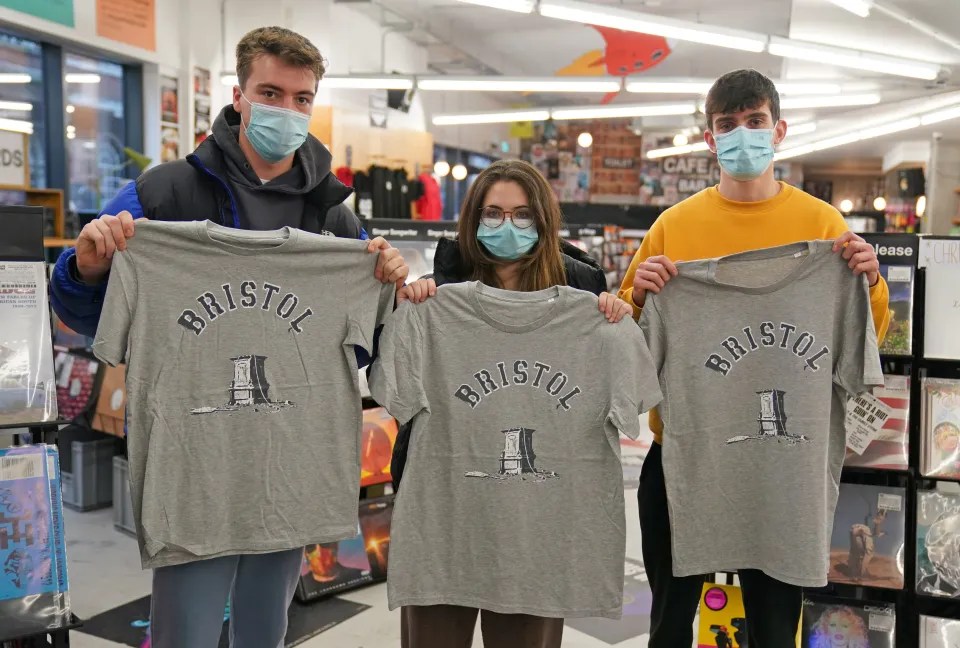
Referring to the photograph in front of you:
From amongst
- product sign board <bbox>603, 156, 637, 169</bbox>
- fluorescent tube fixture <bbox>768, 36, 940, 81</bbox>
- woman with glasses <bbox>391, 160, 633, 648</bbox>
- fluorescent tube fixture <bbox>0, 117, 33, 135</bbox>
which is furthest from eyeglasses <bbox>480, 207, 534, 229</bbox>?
product sign board <bbox>603, 156, 637, 169</bbox>

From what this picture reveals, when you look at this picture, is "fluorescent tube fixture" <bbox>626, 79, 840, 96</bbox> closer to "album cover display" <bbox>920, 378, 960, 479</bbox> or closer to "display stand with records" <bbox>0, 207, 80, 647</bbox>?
"album cover display" <bbox>920, 378, 960, 479</bbox>

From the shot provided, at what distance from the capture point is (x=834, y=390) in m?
2.31

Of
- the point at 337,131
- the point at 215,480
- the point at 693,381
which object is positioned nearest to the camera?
the point at 215,480

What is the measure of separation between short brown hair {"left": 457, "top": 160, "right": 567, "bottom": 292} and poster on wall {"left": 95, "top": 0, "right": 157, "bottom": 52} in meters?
6.63

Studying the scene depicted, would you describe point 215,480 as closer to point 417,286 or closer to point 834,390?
point 417,286

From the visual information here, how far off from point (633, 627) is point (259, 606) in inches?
81.6

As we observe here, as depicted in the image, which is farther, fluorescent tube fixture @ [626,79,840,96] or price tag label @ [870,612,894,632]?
fluorescent tube fixture @ [626,79,840,96]

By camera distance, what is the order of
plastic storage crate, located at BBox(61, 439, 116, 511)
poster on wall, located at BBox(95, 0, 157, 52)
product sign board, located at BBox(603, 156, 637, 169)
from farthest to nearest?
product sign board, located at BBox(603, 156, 637, 169), poster on wall, located at BBox(95, 0, 157, 52), plastic storage crate, located at BBox(61, 439, 116, 511)

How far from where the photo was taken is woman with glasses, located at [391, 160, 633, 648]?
2.16m

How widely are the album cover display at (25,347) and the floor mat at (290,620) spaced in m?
1.36

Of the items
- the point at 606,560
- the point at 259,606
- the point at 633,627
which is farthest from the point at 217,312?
the point at 633,627

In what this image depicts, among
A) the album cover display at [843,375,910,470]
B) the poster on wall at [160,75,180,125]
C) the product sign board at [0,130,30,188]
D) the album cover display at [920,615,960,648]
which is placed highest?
the poster on wall at [160,75,180,125]

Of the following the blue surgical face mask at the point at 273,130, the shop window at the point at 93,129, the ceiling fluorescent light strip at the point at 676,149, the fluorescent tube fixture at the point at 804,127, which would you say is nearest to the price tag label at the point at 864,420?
the blue surgical face mask at the point at 273,130

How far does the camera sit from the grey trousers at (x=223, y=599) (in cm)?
197
